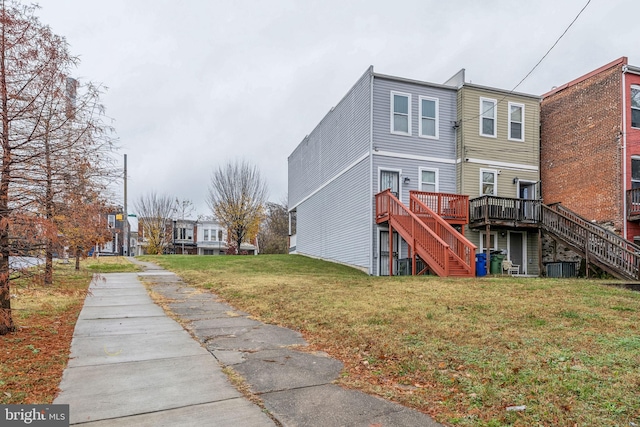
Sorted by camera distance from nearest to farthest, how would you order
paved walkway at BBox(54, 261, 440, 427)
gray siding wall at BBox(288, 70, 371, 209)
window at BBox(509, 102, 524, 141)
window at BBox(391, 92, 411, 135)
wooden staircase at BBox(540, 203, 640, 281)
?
paved walkway at BBox(54, 261, 440, 427)
wooden staircase at BBox(540, 203, 640, 281)
window at BBox(391, 92, 411, 135)
gray siding wall at BBox(288, 70, 371, 209)
window at BBox(509, 102, 524, 141)

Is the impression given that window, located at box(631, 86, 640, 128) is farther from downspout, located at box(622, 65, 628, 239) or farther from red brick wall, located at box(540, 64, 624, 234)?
red brick wall, located at box(540, 64, 624, 234)

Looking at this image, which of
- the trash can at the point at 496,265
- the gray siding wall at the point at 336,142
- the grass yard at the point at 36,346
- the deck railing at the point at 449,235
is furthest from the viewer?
the gray siding wall at the point at 336,142

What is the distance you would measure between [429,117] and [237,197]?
19.2m

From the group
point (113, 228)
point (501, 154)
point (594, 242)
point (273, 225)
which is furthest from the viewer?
point (273, 225)

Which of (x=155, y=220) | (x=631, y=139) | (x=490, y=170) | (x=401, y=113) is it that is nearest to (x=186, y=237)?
(x=155, y=220)

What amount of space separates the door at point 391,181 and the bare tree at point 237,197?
17.9 m

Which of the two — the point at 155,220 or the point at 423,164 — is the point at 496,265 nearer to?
the point at 423,164

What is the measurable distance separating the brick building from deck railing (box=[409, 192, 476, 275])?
7.81 meters

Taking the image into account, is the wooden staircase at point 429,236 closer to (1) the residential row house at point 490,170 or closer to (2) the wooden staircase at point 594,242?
(1) the residential row house at point 490,170

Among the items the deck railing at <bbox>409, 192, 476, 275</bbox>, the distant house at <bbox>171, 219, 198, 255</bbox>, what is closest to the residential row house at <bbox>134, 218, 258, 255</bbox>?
the distant house at <bbox>171, 219, 198, 255</bbox>

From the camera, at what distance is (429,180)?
16.6m

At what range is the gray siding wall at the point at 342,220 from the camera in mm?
15961

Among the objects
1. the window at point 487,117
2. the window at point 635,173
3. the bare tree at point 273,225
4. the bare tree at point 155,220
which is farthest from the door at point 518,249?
the bare tree at point 155,220

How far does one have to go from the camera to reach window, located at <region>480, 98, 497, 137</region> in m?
17.0
